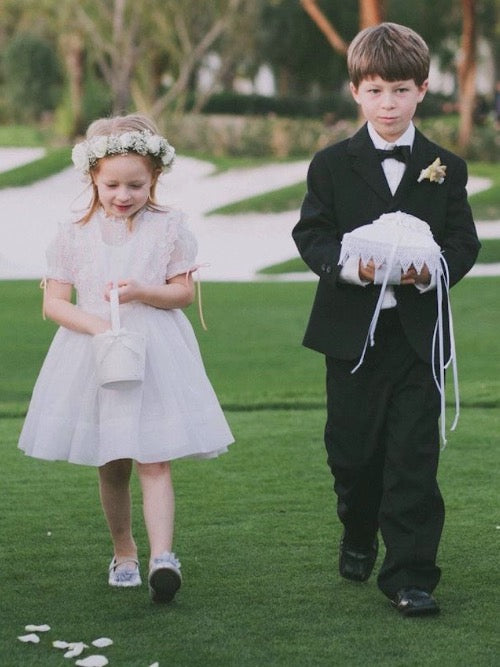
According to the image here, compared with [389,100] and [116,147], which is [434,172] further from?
[116,147]

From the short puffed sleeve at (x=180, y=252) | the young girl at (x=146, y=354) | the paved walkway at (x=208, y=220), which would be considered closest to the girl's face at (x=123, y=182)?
the young girl at (x=146, y=354)

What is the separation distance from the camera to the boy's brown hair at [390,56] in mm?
4031

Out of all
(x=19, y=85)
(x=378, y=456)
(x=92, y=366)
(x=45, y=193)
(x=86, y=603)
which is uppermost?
(x=19, y=85)

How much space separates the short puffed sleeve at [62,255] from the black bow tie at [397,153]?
0.98 m

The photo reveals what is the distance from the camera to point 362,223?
4211 millimetres

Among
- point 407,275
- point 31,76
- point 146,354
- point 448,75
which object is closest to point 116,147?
point 146,354

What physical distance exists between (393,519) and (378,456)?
219 millimetres

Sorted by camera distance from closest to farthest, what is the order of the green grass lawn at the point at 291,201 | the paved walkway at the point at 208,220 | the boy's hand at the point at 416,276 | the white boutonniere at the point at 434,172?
the boy's hand at the point at 416,276, the white boutonniere at the point at 434,172, the paved walkway at the point at 208,220, the green grass lawn at the point at 291,201

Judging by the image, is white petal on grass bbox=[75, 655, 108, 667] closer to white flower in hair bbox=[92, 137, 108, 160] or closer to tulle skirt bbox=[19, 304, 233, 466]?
tulle skirt bbox=[19, 304, 233, 466]

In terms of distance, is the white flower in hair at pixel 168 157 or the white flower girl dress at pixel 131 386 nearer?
the white flower girl dress at pixel 131 386

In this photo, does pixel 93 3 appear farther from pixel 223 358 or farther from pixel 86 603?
pixel 86 603

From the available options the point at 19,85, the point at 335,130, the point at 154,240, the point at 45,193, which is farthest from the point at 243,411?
the point at 19,85

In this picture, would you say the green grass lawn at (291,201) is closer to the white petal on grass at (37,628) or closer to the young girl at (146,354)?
the young girl at (146,354)

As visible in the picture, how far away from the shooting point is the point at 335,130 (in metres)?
29.1
